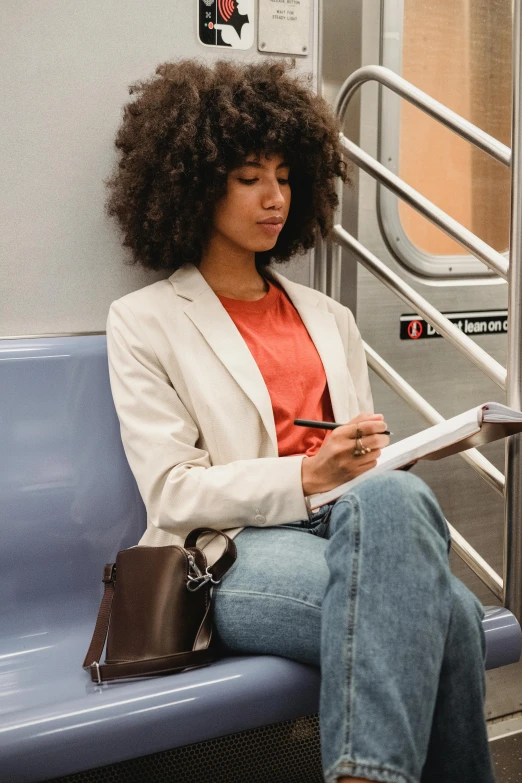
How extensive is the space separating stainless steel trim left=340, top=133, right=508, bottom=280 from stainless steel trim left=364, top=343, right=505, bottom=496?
1.35ft

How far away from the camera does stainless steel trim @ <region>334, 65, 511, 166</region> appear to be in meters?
2.13

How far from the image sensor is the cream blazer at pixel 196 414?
70.1 inches

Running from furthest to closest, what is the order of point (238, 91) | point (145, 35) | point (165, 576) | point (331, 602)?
point (145, 35), point (238, 91), point (165, 576), point (331, 602)

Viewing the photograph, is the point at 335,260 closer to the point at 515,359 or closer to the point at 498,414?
the point at 515,359

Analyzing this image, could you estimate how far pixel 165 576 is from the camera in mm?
1623

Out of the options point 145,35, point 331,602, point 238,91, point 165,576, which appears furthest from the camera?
point 145,35

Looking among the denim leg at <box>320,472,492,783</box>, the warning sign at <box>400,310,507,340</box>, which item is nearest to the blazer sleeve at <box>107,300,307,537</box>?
the denim leg at <box>320,472,492,783</box>

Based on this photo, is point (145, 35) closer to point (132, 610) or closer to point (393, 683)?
point (132, 610)

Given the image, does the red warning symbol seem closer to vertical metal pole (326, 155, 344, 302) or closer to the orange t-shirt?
vertical metal pole (326, 155, 344, 302)

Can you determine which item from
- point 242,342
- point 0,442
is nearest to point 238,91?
point 242,342

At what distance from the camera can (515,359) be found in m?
2.04

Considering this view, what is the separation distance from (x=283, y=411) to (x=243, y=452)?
0.48 ft

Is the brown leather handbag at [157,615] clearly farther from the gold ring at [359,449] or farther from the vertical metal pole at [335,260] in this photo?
the vertical metal pole at [335,260]

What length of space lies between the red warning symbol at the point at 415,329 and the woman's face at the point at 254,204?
89cm
